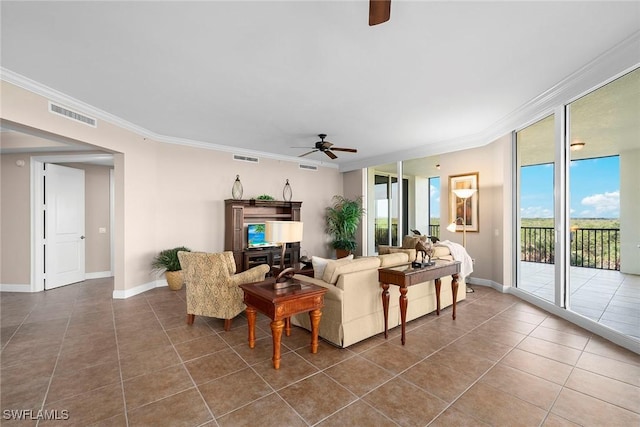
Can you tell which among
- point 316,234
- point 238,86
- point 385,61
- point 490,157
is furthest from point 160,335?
point 490,157

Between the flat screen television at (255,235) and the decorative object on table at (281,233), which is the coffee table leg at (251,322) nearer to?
the decorative object on table at (281,233)

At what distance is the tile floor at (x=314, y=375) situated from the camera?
188cm

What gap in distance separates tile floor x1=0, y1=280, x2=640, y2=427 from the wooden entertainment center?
2.19 meters

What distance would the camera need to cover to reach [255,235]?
6.00m

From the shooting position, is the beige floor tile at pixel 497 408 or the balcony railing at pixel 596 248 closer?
the beige floor tile at pixel 497 408

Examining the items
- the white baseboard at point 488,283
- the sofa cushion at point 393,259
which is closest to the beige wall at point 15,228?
the sofa cushion at point 393,259

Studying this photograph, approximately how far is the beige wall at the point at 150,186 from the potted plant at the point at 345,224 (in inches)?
66.3

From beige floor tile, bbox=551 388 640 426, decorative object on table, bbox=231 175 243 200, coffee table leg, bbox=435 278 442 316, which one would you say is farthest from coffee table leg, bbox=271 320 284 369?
decorative object on table, bbox=231 175 243 200

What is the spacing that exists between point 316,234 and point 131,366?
17.7 ft

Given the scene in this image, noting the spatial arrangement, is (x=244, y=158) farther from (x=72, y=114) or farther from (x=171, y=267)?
(x=72, y=114)

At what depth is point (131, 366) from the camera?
98.2 inches

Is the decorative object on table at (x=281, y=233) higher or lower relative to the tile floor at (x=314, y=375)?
higher

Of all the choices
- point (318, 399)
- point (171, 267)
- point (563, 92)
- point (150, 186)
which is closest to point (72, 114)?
point (150, 186)

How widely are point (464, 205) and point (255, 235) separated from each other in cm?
448
